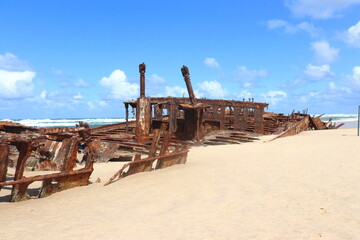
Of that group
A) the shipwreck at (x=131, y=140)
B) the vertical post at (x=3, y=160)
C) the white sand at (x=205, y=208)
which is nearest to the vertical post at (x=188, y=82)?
the shipwreck at (x=131, y=140)

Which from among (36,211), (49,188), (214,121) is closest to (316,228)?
(36,211)

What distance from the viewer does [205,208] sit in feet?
17.3

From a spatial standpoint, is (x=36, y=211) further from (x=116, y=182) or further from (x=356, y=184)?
(x=356, y=184)

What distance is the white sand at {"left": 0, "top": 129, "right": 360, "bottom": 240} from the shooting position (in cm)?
431

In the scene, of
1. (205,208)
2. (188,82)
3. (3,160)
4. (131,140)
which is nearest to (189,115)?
Result: (188,82)

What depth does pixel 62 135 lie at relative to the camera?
769cm

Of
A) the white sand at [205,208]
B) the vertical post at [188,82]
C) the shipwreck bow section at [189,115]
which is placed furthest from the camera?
the vertical post at [188,82]

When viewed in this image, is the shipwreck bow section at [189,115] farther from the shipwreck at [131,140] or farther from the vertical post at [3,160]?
the vertical post at [3,160]

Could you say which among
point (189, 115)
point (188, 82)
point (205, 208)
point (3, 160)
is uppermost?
point (188, 82)

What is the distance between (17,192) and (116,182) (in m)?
2.15

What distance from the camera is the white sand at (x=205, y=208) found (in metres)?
4.31

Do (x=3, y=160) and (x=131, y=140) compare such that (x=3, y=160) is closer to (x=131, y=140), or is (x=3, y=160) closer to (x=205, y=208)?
(x=205, y=208)

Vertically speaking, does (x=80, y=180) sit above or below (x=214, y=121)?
below

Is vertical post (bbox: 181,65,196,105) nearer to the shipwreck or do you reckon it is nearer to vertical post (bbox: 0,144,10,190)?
the shipwreck
